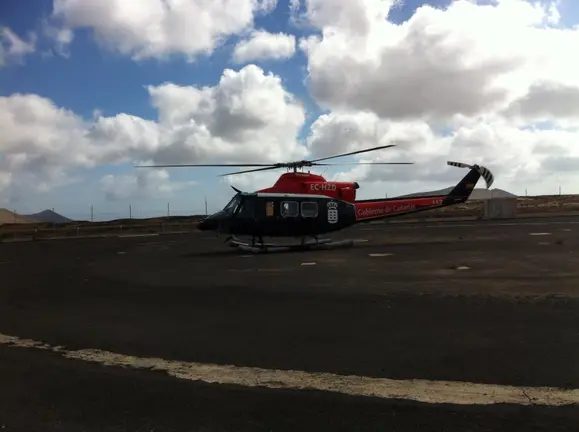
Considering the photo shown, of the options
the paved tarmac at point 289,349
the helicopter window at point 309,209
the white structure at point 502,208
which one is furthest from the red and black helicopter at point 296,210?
the white structure at point 502,208

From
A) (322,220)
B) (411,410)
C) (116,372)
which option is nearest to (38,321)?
(116,372)

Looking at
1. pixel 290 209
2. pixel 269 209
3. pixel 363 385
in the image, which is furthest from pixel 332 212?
pixel 363 385

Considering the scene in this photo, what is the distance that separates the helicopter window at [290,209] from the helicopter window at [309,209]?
28 centimetres

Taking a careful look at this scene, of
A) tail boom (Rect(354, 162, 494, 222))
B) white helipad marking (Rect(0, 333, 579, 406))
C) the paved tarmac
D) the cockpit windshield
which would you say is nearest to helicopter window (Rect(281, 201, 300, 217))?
the cockpit windshield

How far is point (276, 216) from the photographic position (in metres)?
22.8

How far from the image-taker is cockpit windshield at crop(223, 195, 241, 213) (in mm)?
22672

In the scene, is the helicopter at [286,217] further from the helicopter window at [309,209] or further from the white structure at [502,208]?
the white structure at [502,208]

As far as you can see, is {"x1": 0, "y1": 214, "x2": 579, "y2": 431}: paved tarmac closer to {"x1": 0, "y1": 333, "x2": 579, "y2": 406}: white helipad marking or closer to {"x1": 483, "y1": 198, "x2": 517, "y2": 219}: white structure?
{"x1": 0, "y1": 333, "x2": 579, "y2": 406}: white helipad marking

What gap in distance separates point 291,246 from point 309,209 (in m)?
1.85

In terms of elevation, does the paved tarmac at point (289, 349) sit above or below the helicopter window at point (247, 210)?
below

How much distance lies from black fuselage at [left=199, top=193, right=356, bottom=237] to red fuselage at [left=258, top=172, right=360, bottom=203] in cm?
45

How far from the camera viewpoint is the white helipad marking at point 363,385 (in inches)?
196

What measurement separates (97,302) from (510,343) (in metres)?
8.17

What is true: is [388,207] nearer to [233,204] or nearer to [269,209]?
[269,209]
